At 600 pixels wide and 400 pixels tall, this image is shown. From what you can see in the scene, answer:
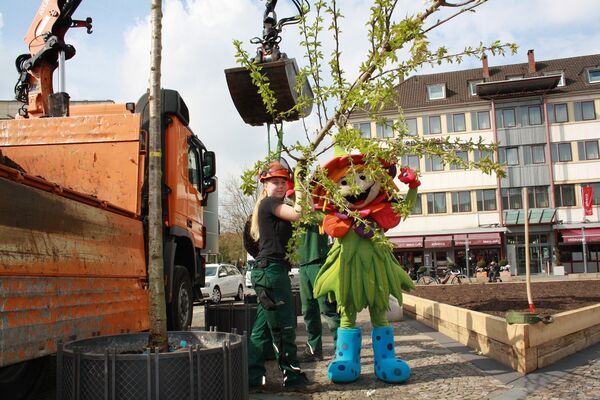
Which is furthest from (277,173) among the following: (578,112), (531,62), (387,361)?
(531,62)

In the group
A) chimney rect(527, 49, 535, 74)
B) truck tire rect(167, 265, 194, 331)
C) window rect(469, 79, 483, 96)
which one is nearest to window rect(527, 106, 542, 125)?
window rect(469, 79, 483, 96)

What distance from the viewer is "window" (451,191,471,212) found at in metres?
40.7

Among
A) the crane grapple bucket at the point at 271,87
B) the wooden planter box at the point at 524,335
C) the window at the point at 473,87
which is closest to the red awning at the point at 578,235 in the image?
the window at the point at 473,87

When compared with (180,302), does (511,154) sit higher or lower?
higher

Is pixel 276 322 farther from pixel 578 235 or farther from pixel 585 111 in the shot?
pixel 585 111

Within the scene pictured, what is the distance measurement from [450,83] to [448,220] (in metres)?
11.7

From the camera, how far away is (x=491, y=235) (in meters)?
38.8

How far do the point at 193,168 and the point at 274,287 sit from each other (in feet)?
11.2

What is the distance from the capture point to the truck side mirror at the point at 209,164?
8312 mm

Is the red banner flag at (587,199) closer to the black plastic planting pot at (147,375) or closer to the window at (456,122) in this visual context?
the window at (456,122)

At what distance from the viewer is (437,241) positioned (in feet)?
131

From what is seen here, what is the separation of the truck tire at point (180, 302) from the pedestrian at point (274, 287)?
214 cm

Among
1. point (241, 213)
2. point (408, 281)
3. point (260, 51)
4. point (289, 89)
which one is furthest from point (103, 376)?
point (241, 213)

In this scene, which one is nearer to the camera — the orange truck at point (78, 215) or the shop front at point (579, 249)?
the orange truck at point (78, 215)
